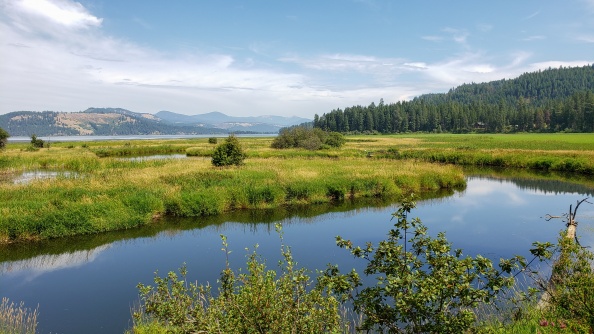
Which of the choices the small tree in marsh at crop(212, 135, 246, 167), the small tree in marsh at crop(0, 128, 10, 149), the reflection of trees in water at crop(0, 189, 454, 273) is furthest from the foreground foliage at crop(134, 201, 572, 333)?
the small tree in marsh at crop(0, 128, 10, 149)

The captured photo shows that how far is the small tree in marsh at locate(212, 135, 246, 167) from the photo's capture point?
1539 inches

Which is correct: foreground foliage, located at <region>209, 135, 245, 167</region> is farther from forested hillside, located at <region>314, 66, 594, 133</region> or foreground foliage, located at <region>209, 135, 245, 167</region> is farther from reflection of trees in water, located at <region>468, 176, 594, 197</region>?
forested hillside, located at <region>314, 66, 594, 133</region>

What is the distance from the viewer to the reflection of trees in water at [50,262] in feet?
50.7

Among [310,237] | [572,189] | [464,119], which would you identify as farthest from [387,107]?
→ [310,237]

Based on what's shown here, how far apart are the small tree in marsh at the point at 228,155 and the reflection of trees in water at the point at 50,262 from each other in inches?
865

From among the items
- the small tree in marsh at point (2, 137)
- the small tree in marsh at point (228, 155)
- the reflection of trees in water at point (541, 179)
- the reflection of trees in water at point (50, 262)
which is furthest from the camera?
the small tree in marsh at point (2, 137)

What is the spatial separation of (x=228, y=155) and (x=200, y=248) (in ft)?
74.8

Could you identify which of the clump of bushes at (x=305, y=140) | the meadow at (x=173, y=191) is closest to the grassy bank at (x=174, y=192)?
the meadow at (x=173, y=191)

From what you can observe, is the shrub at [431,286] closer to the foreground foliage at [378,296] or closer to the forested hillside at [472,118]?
the foreground foliage at [378,296]

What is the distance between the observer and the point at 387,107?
18050 cm

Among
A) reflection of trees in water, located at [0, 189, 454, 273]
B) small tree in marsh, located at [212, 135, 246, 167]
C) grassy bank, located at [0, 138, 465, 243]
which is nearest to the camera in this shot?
reflection of trees in water, located at [0, 189, 454, 273]

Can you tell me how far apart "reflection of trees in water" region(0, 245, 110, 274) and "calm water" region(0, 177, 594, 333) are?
4 centimetres

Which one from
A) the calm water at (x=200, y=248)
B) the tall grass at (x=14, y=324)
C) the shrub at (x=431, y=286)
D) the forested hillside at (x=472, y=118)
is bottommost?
the calm water at (x=200, y=248)

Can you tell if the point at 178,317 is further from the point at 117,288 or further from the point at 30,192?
the point at 30,192
